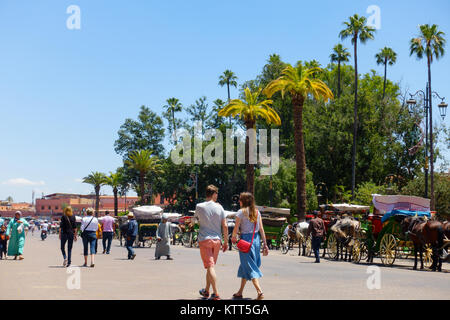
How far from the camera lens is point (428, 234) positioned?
60.9 ft

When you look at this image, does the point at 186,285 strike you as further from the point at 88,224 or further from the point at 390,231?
the point at 390,231

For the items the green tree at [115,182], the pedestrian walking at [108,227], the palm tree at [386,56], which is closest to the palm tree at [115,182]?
the green tree at [115,182]

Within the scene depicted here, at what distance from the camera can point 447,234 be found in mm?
18641

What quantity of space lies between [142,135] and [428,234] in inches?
2786

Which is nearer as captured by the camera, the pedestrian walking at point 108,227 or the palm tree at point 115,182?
the pedestrian walking at point 108,227

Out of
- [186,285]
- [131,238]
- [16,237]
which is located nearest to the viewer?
[186,285]

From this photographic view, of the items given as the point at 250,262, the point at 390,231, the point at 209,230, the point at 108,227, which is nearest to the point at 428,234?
the point at 390,231

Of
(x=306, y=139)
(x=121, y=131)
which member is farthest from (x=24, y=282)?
(x=121, y=131)

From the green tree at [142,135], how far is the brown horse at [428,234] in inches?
2708

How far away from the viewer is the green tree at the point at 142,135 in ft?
283

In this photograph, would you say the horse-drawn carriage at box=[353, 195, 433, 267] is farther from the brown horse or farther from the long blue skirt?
the long blue skirt

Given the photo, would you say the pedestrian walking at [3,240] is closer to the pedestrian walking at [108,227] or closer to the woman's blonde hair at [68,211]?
the pedestrian walking at [108,227]
